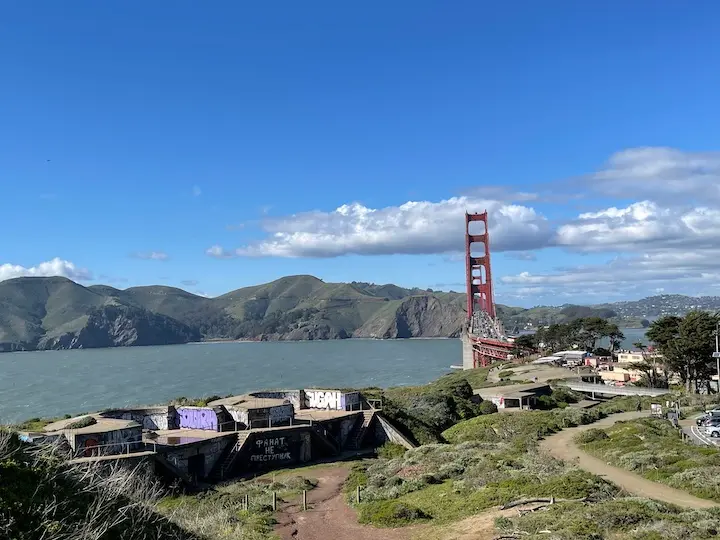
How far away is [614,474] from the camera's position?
74.2 feet

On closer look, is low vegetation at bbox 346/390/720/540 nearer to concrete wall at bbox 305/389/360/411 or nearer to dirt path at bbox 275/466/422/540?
→ dirt path at bbox 275/466/422/540

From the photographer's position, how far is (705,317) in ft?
172

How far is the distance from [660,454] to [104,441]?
20.8 metres

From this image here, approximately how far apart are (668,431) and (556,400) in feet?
61.6

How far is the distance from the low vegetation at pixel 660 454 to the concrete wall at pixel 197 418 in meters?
17.1

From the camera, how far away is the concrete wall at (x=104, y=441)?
2375 cm

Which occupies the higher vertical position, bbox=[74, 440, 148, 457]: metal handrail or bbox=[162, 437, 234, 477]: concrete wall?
bbox=[74, 440, 148, 457]: metal handrail

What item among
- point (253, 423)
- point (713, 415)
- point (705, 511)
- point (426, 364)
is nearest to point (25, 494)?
point (705, 511)

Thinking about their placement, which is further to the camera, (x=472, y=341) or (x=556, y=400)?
(x=472, y=341)

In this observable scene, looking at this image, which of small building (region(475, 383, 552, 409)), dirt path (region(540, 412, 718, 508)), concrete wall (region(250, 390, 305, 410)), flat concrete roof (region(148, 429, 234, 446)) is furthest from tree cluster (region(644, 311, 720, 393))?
flat concrete roof (region(148, 429, 234, 446))

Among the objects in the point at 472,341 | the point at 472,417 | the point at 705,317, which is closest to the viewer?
the point at 472,417

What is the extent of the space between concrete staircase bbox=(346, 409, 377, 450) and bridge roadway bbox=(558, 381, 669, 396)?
28.5 metres

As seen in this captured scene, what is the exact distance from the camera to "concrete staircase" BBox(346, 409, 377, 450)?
1300 inches

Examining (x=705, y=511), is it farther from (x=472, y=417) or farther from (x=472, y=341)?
(x=472, y=341)
